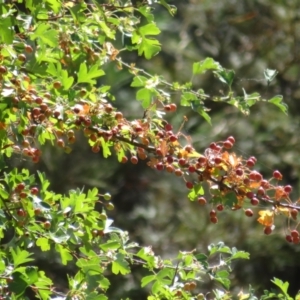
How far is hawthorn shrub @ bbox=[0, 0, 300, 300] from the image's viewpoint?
147cm

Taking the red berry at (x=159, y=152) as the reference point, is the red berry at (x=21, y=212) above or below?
below

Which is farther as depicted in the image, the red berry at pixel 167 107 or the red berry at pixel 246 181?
the red berry at pixel 167 107

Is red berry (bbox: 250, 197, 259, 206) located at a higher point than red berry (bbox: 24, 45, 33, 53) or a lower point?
lower

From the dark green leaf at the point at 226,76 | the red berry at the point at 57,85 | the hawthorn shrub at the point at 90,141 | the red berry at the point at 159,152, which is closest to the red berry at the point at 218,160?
the hawthorn shrub at the point at 90,141

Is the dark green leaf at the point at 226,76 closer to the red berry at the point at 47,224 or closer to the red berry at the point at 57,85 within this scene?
the red berry at the point at 57,85

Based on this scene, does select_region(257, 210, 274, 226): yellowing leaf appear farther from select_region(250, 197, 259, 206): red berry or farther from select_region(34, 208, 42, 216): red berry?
select_region(34, 208, 42, 216): red berry

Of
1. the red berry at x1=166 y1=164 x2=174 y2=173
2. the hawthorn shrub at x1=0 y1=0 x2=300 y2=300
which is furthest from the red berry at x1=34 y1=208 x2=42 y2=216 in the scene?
the red berry at x1=166 y1=164 x2=174 y2=173

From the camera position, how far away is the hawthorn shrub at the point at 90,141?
1.47 m

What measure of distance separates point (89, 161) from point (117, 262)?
365 cm

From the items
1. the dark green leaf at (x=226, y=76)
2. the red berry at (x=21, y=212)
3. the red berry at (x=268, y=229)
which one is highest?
the dark green leaf at (x=226, y=76)

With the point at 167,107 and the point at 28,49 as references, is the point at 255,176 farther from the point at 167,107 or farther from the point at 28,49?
the point at 28,49

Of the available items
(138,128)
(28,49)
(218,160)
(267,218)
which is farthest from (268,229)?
(28,49)

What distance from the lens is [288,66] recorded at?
5555mm

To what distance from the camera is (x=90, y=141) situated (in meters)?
1.62
